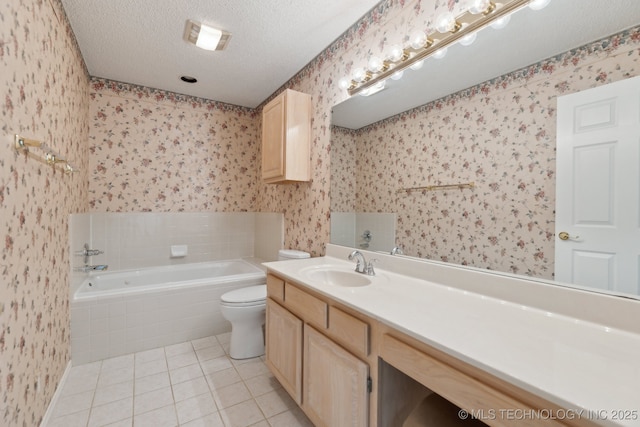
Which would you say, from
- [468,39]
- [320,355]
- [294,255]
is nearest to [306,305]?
[320,355]

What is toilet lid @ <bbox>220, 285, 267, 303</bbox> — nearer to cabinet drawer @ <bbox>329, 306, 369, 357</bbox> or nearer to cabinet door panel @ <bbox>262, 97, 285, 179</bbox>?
cabinet door panel @ <bbox>262, 97, 285, 179</bbox>

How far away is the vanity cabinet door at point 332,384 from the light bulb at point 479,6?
1564 mm

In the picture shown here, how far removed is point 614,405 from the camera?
20.9 inches

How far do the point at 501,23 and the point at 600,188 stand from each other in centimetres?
80

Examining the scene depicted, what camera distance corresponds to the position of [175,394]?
177 cm

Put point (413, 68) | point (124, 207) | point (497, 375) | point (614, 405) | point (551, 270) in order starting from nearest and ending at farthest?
1. point (614, 405)
2. point (497, 375)
3. point (551, 270)
4. point (413, 68)
5. point (124, 207)

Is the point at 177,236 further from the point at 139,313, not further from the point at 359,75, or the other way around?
the point at 359,75

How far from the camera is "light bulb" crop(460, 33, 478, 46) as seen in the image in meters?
1.30

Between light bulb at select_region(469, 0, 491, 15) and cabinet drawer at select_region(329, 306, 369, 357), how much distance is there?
142 cm

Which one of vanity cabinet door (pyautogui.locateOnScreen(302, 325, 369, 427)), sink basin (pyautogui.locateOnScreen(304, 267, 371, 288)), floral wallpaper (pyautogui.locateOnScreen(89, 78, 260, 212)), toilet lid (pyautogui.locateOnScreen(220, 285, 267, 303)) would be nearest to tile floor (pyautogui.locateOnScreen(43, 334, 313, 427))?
vanity cabinet door (pyautogui.locateOnScreen(302, 325, 369, 427))

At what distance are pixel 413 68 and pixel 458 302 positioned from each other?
49.3 inches

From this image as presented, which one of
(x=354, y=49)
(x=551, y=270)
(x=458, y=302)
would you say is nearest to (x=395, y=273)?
(x=458, y=302)

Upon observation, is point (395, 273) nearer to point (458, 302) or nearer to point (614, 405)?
point (458, 302)

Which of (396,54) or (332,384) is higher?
Result: (396,54)
